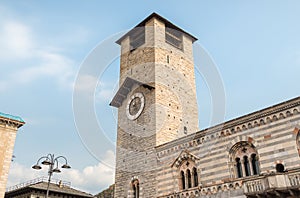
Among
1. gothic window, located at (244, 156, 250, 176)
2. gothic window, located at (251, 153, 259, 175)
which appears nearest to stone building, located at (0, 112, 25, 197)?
gothic window, located at (244, 156, 250, 176)

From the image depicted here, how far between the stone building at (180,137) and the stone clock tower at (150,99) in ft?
0.20

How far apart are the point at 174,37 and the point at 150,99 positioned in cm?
777

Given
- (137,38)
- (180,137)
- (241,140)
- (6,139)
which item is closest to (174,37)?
(137,38)

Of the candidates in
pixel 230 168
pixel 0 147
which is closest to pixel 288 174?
pixel 230 168

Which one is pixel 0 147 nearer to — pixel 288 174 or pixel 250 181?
pixel 250 181

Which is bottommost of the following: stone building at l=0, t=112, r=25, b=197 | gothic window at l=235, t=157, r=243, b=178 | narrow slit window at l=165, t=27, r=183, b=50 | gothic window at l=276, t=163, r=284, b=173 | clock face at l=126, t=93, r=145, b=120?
gothic window at l=276, t=163, r=284, b=173

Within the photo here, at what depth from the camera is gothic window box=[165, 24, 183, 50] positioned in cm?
2639

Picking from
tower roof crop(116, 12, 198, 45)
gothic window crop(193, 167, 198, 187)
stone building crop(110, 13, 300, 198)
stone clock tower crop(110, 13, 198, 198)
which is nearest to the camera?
stone building crop(110, 13, 300, 198)

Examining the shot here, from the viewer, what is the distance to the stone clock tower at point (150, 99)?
20.4 metres

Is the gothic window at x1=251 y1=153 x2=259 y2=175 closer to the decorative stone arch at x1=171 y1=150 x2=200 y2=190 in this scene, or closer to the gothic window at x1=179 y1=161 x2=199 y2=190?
the decorative stone arch at x1=171 y1=150 x2=200 y2=190

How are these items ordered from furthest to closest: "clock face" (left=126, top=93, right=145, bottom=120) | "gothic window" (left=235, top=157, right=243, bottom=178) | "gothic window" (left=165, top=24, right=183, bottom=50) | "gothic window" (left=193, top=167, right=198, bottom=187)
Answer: "gothic window" (left=165, top=24, right=183, bottom=50)
"clock face" (left=126, top=93, right=145, bottom=120)
"gothic window" (left=193, top=167, right=198, bottom=187)
"gothic window" (left=235, top=157, right=243, bottom=178)

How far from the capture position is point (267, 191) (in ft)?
39.6

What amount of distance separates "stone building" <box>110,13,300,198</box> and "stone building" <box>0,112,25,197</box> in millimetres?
7512

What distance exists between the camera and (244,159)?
1464 cm
